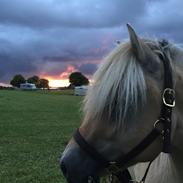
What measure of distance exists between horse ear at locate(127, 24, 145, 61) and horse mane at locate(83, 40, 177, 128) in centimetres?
4

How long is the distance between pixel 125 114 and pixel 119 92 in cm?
12

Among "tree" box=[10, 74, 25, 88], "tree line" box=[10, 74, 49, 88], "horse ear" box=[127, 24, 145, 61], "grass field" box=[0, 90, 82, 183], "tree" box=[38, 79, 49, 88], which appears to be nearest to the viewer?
"horse ear" box=[127, 24, 145, 61]

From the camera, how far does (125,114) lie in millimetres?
2389

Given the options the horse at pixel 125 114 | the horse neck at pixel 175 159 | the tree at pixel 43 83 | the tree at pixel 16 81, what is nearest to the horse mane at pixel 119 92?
the horse at pixel 125 114

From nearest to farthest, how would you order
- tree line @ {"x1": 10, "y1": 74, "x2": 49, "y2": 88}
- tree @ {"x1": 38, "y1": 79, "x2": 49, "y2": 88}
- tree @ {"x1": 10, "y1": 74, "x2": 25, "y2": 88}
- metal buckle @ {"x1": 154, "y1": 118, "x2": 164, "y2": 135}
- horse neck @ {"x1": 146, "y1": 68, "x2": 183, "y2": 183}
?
metal buckle @ {"x1": 154, "y1": 118, "x2": 164, "y2": 135} < horse neck @ {"x1": 146, "y1": 68, "x2": 183, "y2": 183} < tree @ {"x1": 38, "y1": 79, "x2": 49, "y2": 88} < tree line @ {"x1": 10, "y1": 74, "x2": 49, "y2": 88} < tree @ {"x1": 10, "y1": 74, "x2": 25, "y2": 88}

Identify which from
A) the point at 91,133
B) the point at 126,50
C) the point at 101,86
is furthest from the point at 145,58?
the point at 91,133

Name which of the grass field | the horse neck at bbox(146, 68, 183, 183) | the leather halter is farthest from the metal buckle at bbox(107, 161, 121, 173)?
the grass field

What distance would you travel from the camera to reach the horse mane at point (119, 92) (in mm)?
2396

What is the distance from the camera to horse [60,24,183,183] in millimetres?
2412

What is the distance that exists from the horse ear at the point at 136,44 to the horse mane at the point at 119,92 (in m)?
0.04

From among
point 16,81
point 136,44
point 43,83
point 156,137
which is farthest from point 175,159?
point 16,81

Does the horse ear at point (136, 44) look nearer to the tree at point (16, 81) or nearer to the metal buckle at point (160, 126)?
the metal buckle at point (160, 126)

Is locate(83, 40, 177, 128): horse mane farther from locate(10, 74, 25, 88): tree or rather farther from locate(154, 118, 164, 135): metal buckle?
locate(10, 74, 25, 88): tree

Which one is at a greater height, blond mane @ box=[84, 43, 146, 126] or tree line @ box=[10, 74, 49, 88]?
tree line @ box=[10, 74, 49, 88]
